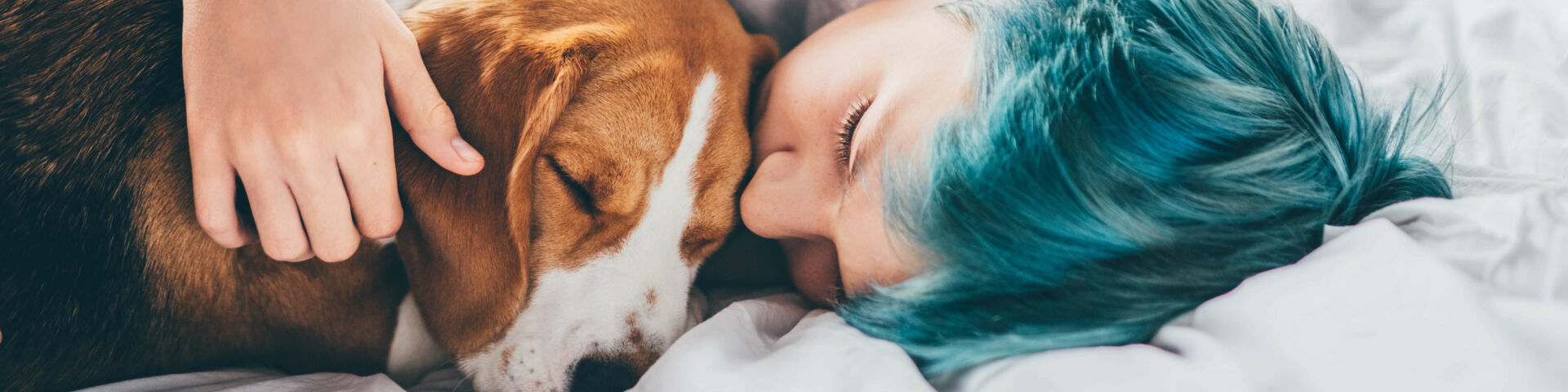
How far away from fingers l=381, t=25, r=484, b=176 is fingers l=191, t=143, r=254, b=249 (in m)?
0.20

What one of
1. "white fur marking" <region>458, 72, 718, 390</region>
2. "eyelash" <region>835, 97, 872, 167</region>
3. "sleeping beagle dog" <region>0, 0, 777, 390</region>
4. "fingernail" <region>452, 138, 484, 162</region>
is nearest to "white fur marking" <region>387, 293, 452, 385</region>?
"sleeping beagle dog" <region>0, 0, 777, 390</region>

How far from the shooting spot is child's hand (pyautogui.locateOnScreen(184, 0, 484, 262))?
862 mm

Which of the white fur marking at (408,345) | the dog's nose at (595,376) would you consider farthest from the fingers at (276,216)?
the dog's nose at (595,376)

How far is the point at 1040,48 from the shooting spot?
935 millimetres

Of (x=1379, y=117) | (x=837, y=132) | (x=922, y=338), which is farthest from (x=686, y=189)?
(x=1379, y=117)

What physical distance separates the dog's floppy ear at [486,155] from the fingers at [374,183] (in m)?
0.04

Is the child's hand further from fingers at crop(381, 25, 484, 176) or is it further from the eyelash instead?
the eyelash

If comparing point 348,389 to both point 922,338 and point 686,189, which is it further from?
point 922,338

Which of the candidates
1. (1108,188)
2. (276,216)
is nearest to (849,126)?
(1108,188)

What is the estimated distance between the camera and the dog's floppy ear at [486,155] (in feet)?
3.13

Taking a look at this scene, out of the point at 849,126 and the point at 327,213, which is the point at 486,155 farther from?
the point at 849,126

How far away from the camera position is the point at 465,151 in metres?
0.91

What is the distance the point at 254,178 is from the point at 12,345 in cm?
37

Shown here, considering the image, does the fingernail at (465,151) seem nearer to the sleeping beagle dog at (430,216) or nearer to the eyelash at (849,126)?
the sleeping beagle dog at (430,216)
